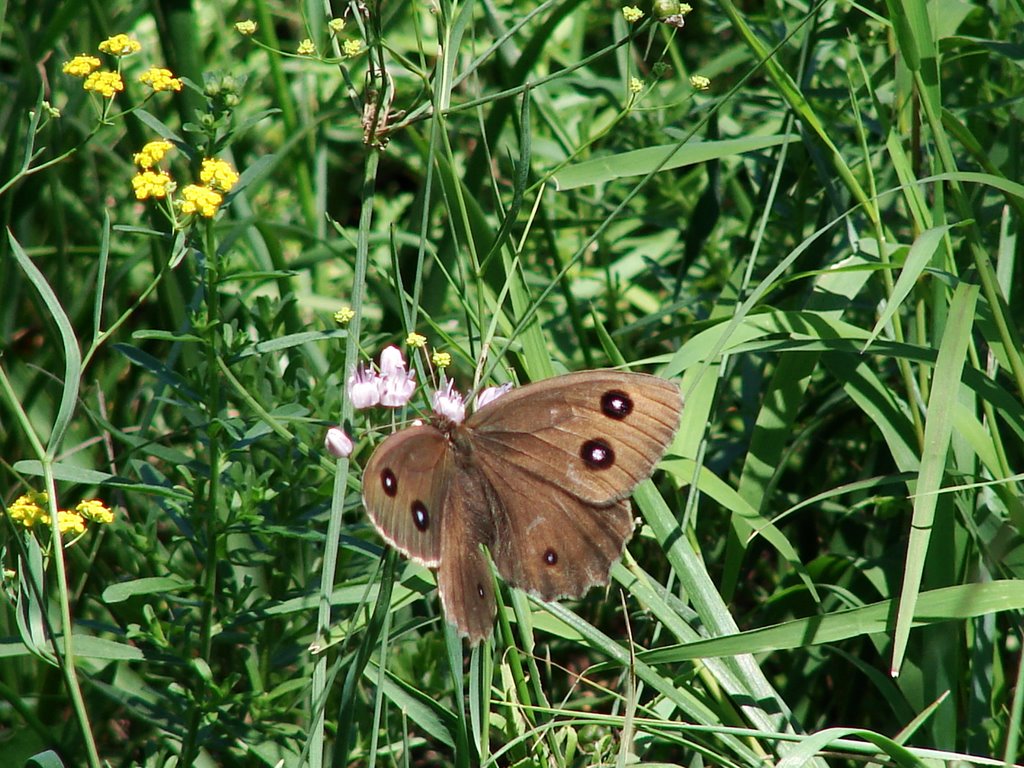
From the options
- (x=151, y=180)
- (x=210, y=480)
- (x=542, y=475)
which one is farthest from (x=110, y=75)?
(x=542, y=475)

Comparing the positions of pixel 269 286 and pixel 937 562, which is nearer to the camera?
pixel 937 562

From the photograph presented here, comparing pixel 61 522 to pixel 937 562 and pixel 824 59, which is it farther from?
pixel 824 59

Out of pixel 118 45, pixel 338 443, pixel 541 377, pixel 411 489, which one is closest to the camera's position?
pixel 338 443

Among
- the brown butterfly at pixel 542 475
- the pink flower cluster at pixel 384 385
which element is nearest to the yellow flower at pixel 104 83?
the pink flower cluster at pixel 384 385

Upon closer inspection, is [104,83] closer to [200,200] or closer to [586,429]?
[200,200]

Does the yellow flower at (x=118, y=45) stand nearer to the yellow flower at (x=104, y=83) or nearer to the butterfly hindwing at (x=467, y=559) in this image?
the yellow flower at (x=104, y=83)

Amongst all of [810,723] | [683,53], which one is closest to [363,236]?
[810,723]
